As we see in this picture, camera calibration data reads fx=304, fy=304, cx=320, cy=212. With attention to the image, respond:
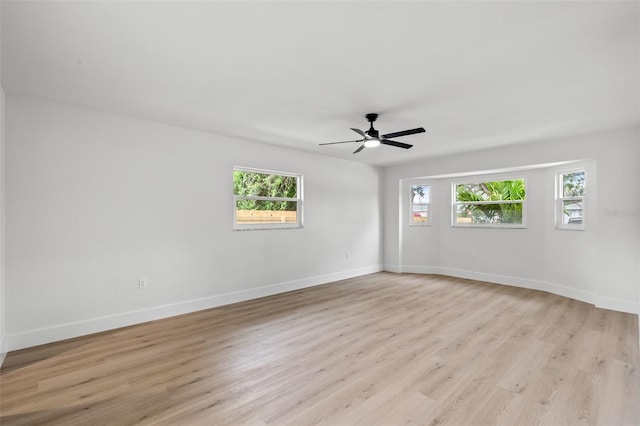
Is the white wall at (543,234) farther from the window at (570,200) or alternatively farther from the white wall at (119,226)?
the white wall at (119,226)

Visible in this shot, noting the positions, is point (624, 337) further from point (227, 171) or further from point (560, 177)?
point (227, 171)

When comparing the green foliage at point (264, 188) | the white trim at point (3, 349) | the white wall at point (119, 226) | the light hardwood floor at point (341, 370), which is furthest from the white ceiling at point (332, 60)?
the light hardwood floor at point (341, 370)

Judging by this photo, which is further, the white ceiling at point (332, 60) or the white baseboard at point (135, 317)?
the white baseboard at point (135, 317)

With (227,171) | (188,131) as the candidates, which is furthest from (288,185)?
(188,131)

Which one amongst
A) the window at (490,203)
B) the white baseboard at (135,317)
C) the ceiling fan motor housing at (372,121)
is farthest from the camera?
the window at (490,203)

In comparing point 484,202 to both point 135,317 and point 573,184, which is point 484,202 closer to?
point 573,184

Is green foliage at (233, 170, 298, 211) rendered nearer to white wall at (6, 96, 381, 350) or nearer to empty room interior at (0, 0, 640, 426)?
empty room interior at (0, 0, 640, 426)

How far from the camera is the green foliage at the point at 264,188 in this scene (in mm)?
4859

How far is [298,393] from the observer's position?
2.25 m

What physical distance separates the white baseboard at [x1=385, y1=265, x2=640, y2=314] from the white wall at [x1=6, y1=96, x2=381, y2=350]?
3.09m

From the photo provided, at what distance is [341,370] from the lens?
2588 mm

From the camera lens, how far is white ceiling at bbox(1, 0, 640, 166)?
6.06 feet

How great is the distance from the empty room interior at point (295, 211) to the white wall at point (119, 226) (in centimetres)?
2

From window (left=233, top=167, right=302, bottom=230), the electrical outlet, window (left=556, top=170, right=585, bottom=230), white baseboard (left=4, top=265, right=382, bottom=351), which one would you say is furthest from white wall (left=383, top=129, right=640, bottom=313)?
the electrical outlet
